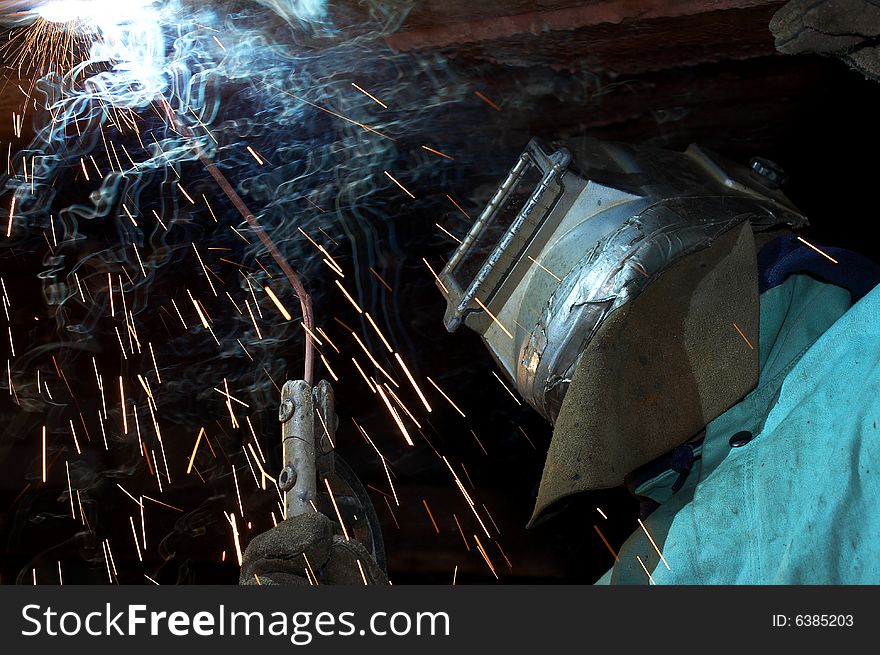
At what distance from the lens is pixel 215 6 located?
7.48 ft

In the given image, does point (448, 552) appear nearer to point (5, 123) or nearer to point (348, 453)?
point (348, 453)

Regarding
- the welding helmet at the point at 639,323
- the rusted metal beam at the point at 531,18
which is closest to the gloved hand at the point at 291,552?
the welding helmet at the point at 639,323

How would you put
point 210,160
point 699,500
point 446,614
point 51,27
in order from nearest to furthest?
point 446,614, point 699,500, point 51,27, point 210,160

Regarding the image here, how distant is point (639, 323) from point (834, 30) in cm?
80

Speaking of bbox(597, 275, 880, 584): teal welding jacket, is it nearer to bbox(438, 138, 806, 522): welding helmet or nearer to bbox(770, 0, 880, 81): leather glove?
bbox(438, 138, 806, 522): welding helmet

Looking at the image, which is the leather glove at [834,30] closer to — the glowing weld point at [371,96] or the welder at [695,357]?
the welder at [695,357]

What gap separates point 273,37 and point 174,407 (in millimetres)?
1802

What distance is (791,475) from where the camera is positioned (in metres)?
1.74

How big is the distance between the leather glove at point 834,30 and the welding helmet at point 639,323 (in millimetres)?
448

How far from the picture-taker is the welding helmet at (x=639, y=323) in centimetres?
192

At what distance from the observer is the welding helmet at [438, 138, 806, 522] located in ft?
6.29

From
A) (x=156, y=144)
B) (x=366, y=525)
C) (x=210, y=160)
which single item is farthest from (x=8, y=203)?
(x=366, y=525)

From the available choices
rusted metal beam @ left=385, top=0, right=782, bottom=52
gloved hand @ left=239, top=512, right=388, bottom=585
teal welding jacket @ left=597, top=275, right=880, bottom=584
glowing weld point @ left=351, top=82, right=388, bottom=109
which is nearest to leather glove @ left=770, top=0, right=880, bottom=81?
rusted metal beam @ left=385, top=0, right=782, bottom=52

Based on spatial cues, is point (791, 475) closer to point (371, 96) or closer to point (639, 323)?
point (639, 323)
